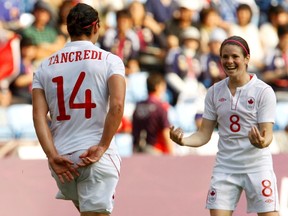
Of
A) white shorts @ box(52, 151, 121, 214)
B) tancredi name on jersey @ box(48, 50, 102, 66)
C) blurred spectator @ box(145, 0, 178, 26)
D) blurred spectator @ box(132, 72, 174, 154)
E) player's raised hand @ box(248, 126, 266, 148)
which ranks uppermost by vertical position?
blurred spectator @ box(145, 0, 178, 26)

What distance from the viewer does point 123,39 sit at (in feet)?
36.6

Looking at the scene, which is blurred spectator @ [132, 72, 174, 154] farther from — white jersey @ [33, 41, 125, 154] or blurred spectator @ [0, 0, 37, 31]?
white jersey @ [33, 41, 125, 154]

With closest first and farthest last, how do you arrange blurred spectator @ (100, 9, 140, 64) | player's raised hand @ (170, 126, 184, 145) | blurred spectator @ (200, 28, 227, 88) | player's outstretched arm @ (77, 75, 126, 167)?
player's outstretched arm @ (77, 75, 126, 167) < player's raised hand @ (170, 126, 184, 145) < blurred spectator @ (100, 9, 140, 64) < blurred spectator @ (200, 28, 227, 88)

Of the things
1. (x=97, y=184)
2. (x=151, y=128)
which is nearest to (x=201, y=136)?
(x=97, y=184)

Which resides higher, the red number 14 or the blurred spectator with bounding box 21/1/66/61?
the blurred spectator with bounding box 21/1/66/61

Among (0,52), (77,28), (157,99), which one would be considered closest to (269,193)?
(77,28)

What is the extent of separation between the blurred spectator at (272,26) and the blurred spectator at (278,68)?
0.32 feet

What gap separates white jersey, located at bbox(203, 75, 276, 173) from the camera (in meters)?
5.43

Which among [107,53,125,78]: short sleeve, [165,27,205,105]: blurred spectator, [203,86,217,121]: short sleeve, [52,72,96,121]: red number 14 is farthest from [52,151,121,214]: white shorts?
[165,27,205,105]: blurred spectator

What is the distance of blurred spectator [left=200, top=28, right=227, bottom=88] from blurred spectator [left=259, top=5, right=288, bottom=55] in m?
0.56

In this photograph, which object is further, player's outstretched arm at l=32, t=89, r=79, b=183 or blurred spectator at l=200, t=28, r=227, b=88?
blurred spectator at l=200, t=28, r=227, b=88

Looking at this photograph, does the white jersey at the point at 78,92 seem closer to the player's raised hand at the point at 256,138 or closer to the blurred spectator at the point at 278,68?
the player's raised hand at the point at 256,138

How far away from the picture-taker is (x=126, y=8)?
11.4m

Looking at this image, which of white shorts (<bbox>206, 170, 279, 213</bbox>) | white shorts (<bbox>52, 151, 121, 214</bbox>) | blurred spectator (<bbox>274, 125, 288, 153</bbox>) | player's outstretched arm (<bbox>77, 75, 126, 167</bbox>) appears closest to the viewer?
player's outstretched arm (<bbox>77, 75, 126, 167</bbox>)
